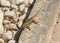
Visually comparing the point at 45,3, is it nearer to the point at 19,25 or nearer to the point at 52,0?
the point at 52,0

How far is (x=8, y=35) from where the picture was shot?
248 centimetres

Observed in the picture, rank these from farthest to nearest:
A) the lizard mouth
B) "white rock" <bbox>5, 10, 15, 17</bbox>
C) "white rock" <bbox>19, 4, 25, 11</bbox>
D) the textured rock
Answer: "white rock" <bbox>19, 4, 25, 11</bbox>
"white rock" <bbox>5, 10, 15, 17</bbox>
the lizard mouth
the textured rock

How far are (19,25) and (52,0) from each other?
0.44 m

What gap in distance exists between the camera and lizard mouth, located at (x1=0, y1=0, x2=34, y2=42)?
252cm

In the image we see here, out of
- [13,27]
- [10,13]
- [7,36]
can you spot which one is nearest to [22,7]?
[10,13]

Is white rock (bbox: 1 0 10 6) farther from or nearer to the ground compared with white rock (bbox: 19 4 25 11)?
farther from the ground

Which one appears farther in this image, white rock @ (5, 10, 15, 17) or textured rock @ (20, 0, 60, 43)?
white rock @ (5, 10, 15, 17)

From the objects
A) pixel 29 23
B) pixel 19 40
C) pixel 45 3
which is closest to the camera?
pixel 19 40

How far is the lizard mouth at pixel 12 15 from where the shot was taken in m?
2.52

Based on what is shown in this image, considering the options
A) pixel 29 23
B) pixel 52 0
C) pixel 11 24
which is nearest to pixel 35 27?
pixel 29 23

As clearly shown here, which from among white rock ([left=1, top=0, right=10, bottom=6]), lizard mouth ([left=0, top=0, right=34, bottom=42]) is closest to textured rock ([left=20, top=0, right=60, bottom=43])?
lizard mouth ([left=0, top=0, right=34, bottom=42])

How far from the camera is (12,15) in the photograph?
2703 mm

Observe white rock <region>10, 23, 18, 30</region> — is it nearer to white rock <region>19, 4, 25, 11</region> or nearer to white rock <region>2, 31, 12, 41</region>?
white rock <region>2, 31, 12, 41</region>

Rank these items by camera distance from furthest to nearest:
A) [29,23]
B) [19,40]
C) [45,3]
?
1. [45,3]
2. [29,23]
3. [19,40]
